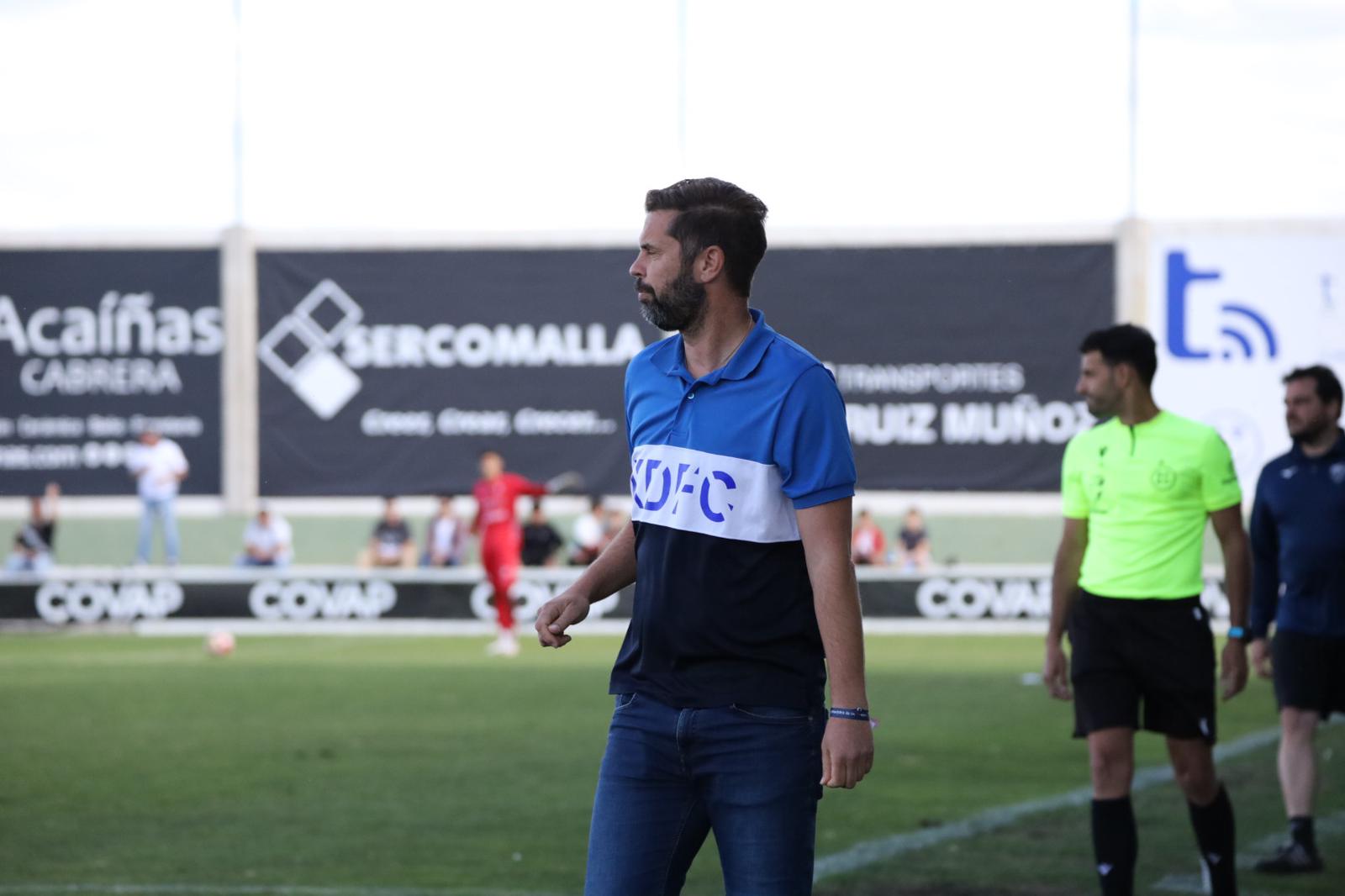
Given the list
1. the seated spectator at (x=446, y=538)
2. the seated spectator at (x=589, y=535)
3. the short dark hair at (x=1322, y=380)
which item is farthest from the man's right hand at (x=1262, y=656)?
the seated spectator at (x=446, y=538)

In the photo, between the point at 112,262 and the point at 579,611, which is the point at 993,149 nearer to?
the point at 112,262

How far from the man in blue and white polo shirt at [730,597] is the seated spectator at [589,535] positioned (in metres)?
20.0

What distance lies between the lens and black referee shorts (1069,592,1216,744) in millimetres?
6473

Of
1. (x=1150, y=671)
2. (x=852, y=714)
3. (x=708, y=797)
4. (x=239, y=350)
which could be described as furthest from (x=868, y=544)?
(x=852, y=714)

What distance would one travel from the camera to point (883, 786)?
1005 cm

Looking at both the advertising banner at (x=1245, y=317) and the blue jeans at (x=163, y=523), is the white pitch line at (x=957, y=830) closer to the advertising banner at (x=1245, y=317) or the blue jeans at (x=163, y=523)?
the advertising banner at (x=1245, y=317)

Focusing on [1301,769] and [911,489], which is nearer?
[1301,769]

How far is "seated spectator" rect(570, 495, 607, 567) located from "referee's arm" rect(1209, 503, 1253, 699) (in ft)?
56.8

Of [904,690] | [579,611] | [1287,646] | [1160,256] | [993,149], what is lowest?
[904,690]

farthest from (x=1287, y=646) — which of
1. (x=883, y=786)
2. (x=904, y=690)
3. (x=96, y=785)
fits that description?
(x=904, y=690)

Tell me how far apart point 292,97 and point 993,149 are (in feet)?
33.6

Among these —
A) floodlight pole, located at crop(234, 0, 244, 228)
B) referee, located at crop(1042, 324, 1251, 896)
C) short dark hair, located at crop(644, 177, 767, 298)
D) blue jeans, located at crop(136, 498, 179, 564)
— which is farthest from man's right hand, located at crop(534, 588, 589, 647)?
floodlight pole, located at crop(234, 0, 244, 228)

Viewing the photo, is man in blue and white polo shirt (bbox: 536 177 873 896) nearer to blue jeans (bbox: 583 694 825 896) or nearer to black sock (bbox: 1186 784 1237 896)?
blue jeans (bbox: 583 694 825 896)

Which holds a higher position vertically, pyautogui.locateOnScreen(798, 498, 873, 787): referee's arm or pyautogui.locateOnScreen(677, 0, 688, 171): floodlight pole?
pyautogui.locateOnScreen(677, 0, 688, 171): floodlight pole
